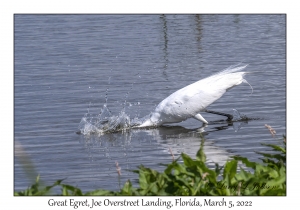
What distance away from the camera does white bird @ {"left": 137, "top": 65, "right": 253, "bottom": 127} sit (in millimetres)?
10789

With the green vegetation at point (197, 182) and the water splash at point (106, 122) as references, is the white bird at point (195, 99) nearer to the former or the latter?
the water splash at point (106, 122)

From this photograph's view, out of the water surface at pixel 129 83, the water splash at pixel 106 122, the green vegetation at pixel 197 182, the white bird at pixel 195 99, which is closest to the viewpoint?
the green vegetation at pixel 197 182

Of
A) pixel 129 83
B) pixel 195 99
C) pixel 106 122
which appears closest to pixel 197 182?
pixel 195 99

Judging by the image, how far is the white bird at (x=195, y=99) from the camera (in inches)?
425

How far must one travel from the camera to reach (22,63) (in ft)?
50.9

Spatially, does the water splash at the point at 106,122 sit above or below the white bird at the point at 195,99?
below

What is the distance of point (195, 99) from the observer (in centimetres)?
1077

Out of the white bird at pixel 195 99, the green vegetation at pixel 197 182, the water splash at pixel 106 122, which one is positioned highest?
the white bird at pixel 195 99

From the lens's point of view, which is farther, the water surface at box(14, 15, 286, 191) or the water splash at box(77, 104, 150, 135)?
the water splash at box(77, 104, 150, 135)

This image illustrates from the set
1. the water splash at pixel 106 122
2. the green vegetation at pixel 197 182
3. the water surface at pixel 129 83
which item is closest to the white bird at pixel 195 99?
the water surface at pixel 129 83

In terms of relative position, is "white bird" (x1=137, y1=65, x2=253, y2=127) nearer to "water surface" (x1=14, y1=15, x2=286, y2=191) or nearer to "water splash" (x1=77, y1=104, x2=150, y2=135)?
"water surface" (x1=14, y1=15, x2=286, y2=191)

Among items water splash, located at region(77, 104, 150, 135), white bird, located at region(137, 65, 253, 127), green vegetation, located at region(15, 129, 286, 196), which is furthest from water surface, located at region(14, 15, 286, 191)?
green vegetation, located at region(15, 129, 286, 196)

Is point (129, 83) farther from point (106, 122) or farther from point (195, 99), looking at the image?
point (195, 99)

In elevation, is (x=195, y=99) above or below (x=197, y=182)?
above
